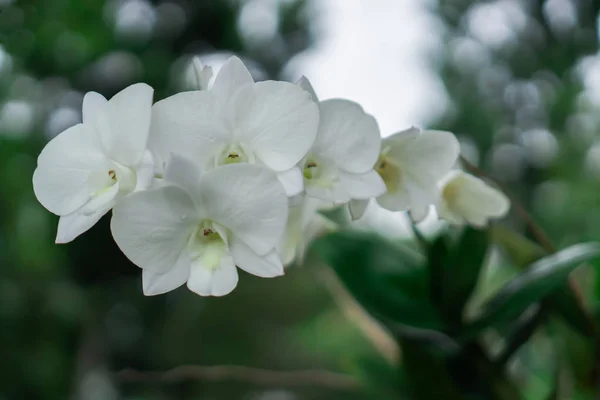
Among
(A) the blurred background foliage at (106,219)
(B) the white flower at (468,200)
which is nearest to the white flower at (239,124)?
(B) the white flower at (468,200)

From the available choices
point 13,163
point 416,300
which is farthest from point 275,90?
point 13,163

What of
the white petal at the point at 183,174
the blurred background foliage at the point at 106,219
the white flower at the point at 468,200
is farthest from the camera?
the blurred background foliage at the point at 106,219

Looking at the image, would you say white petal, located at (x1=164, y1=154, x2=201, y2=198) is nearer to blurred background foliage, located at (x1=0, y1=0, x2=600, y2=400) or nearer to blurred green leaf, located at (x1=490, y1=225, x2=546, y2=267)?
blurred green leaf, located at (x1=490, y1=225, x2=546, y2=267)

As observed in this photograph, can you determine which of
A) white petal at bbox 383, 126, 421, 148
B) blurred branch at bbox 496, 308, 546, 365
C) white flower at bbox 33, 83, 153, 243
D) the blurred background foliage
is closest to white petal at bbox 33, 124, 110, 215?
white flower at bbox 33, 83, 153, 243

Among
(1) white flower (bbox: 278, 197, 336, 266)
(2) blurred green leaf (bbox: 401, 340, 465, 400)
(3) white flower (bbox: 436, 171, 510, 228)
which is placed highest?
(3) white flower (bbox: 436, 171, 510, 228)

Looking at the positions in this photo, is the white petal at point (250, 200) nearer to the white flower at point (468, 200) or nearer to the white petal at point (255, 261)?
the white petal at point (255, 261)

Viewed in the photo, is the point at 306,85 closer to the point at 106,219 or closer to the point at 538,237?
the point at 538,237
